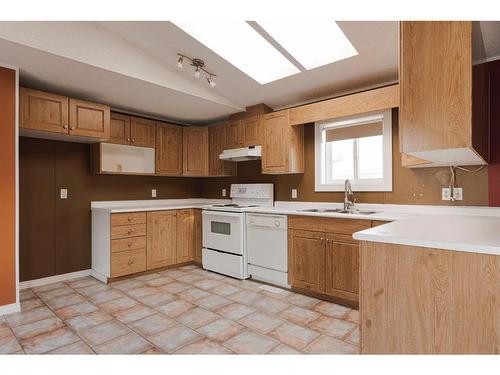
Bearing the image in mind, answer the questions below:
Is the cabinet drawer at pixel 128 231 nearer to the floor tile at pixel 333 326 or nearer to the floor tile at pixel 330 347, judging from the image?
the floor tile at pixel 333 326

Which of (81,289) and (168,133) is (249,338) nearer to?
(81,289)

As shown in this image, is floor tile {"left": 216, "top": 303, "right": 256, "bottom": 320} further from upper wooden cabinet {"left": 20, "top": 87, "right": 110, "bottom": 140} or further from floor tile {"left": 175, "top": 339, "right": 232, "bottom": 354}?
upper wooden cabinet {"left": 20, "top": 87, "right": 110, "bottom": 140}

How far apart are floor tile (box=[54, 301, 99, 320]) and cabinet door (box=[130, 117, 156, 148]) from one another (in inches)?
81.3

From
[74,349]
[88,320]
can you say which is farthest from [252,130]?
[74,349]

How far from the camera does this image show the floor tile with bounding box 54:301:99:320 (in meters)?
2.57

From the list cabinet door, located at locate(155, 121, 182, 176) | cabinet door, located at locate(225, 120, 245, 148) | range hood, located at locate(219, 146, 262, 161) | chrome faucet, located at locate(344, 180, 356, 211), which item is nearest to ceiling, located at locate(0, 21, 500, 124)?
cabinet door, located at locate(225, 120, 245, 148)

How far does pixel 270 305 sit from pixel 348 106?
7.15ft

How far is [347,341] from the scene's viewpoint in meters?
2.11

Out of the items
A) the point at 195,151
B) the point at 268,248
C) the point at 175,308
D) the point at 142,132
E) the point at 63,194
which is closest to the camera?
the point at 175,308

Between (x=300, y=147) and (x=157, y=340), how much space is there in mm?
2608

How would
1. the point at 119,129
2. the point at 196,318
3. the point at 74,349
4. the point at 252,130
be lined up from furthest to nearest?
the point at 252,130
the point at 119,129
the point at 196,318
the point at 74,349

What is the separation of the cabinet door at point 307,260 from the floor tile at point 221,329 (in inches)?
37.3

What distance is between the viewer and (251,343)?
209cm

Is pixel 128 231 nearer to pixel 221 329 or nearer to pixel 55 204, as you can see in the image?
pixel 55 204
